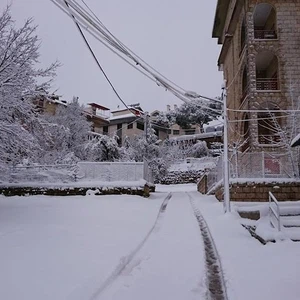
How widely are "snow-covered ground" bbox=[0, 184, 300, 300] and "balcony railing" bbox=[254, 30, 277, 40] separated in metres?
14.8

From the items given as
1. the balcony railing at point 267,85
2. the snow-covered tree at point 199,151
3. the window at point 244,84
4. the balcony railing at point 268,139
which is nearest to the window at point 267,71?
the balcony railing at point 267,85

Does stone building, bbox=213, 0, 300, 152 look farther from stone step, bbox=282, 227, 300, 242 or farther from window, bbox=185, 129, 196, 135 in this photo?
window, bbox=185, 129, 196, 135

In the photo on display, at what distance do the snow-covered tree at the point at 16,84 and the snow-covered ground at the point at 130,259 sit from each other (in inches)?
96.4

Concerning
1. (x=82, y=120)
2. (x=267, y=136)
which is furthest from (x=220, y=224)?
(x=82, y=120)

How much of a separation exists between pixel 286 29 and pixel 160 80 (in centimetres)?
1613

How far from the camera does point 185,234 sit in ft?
31.7

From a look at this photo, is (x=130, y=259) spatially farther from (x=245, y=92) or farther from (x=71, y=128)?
(x=71, y=128)

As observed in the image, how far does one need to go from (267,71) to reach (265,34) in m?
2.76

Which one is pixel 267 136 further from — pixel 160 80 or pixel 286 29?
pixel 160 80

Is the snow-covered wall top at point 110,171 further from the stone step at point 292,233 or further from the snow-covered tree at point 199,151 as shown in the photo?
the snow-covered tree at point 199,151

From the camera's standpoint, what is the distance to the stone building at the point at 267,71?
2136 cm

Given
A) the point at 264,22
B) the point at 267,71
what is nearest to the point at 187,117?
the point at 267,71

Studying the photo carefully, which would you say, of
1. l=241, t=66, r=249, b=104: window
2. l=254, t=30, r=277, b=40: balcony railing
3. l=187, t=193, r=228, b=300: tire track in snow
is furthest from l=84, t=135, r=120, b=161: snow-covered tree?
l=187, t=193, r=228, b=300: tire track in snow

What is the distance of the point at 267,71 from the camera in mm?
25547
